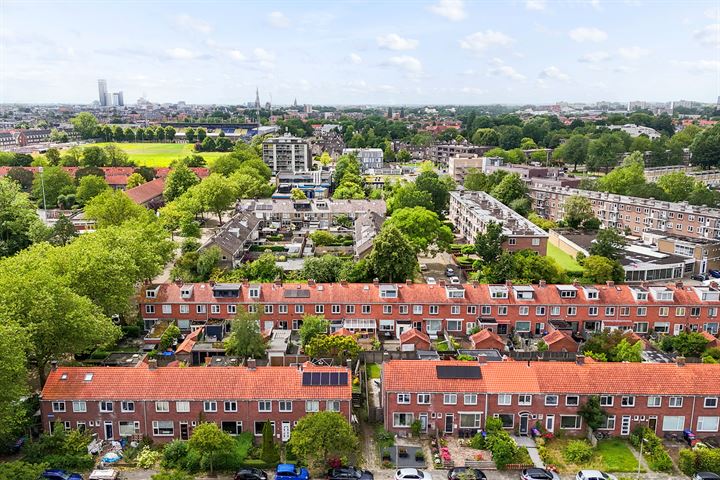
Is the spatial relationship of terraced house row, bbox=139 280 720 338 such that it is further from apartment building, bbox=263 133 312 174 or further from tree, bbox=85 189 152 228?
apartment building, bbox=263 133 312 174

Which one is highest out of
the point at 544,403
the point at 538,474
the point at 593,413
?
the point at 544,403

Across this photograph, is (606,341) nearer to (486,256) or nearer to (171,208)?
(486,256)

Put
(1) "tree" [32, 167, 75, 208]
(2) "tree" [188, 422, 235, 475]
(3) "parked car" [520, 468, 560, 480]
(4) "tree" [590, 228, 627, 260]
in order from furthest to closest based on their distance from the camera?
(1) "tree" [32, 167, 75, 208], (4) "tree" [590, 228, 627, 260], (3) "parked car" [520, 468, 560, 480], (2) "tree" [188, 422, 235, 475]

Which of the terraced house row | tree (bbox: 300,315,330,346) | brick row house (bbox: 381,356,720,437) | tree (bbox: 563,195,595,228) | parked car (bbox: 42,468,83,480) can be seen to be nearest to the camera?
parked car (bbox: 42,468,83,480)

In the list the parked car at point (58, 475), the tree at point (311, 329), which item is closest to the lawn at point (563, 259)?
the tree at point (311, 329)

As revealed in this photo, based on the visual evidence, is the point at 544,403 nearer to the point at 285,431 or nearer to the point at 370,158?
the point at 285,431

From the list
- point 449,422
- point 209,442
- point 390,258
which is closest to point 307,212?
point 390,258

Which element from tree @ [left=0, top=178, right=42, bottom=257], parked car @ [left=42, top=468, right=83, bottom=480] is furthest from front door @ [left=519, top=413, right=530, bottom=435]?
tree @ [left=0, top=178, right=42, bottom=257]

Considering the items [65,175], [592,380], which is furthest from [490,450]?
[65,175]
